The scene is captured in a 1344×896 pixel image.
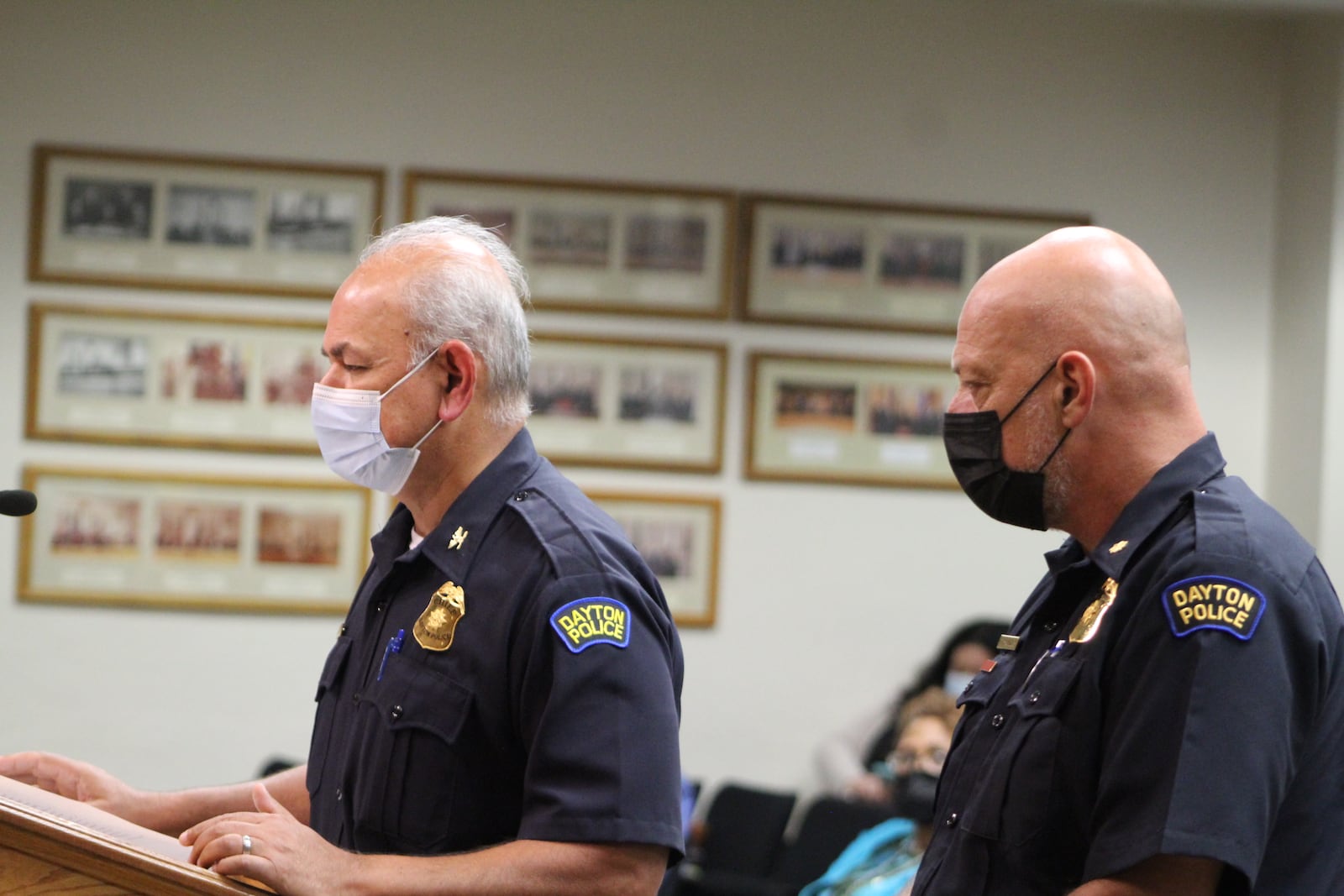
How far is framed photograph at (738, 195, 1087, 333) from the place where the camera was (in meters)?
5.34

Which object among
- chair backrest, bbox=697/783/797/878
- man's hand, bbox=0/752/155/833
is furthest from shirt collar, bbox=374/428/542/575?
chair backrest, bbox=697/783/797/878

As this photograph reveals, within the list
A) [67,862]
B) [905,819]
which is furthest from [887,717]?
[67,862]

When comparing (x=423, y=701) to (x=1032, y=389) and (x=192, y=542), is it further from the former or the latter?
(x=192, y=542)

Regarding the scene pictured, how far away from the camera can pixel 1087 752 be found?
1.46 m

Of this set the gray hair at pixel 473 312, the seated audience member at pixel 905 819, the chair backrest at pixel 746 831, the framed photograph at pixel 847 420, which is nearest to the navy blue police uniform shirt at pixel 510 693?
the gray hair at pixel 473 312

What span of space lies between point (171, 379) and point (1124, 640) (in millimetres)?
4330

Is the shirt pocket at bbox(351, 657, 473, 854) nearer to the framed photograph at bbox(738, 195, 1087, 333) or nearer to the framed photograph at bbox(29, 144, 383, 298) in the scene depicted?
the framed photograph at bbox(29, 144, 383, 298)

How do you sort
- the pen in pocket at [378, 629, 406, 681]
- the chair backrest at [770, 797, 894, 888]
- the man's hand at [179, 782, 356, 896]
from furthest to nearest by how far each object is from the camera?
the chair backrest at [770, 797, 894, 888], the pen in pocket at [378, 629, 406, 681], the man's hand at [179, 782, 356, 896]

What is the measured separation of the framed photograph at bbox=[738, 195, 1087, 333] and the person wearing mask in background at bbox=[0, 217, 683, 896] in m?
3.37

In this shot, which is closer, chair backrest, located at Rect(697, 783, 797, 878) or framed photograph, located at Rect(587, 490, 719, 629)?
chair backrest, located at Rect(697, 783, 797, 878)

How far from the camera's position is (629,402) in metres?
5.26

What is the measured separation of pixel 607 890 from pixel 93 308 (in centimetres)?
413

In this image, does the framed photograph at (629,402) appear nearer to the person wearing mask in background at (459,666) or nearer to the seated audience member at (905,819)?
the seated audience member at (905,819)

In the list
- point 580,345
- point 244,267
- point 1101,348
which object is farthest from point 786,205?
point 1101,348
